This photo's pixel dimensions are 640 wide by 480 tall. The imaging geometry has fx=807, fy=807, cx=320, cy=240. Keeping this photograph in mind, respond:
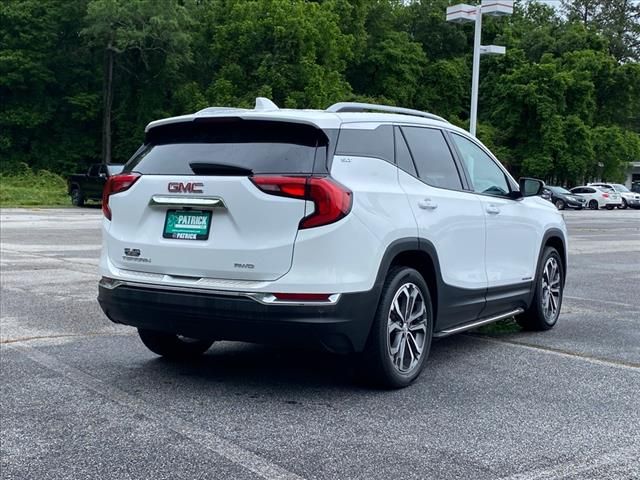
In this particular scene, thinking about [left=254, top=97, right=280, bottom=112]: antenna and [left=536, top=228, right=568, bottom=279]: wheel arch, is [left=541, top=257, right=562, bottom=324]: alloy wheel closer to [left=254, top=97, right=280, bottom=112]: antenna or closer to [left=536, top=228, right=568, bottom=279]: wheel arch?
[left=536, top=228, right=568, bottom=279]: wheel arch

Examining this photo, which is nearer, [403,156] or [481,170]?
[403,156]

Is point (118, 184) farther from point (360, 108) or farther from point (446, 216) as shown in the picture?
point (446, 216)

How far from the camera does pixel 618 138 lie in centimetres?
5903

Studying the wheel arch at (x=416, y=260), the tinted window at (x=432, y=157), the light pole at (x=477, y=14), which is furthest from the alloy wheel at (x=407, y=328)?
the light pole at (x=477, y=14)

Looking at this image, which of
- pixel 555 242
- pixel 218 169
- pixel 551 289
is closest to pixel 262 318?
pixel 218 169

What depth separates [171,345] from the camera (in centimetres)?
614

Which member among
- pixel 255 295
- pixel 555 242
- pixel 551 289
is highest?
pixel 555 242

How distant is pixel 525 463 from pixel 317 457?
1043 millimetres

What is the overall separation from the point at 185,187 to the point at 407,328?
1.76 meters

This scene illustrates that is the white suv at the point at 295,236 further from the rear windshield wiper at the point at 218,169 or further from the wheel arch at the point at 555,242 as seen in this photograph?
the wheel arch at the point at 555,242

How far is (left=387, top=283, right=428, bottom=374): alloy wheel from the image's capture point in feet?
17.6

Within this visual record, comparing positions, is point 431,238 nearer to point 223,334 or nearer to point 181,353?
point 223,334

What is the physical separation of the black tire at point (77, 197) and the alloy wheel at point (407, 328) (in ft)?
104

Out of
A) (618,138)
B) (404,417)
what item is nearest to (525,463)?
(404,417)
